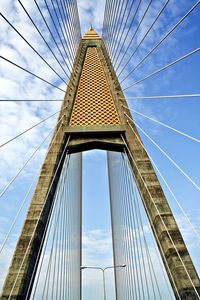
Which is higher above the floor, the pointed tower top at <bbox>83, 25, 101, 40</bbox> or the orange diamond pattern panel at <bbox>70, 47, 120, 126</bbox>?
the pointed tower top at <bbox>83, 25, 101, 40</bbox>

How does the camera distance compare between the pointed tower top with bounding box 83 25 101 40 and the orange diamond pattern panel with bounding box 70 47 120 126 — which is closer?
the orange diamond pattern panel with bounding box 70 47 120 126

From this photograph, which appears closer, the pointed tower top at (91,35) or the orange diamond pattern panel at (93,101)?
the orange diamond pattern panel at (93,101)

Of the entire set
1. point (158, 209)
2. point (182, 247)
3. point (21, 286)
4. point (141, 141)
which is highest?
point (141, 141)

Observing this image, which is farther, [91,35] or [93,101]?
[91,35]

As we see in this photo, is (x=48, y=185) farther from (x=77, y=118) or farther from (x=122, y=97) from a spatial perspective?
(x=122, y=97)

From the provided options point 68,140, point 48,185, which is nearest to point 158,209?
point 48,185

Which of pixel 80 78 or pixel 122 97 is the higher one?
pixel 80 78

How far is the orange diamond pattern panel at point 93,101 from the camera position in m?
12.7

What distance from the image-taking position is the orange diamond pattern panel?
12.7 metres

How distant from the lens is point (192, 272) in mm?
8578

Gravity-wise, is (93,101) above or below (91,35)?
below

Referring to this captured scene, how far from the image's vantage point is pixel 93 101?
13.6 metres

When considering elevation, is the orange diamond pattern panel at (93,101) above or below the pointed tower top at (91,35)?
below

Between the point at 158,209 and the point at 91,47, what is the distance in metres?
11.1
